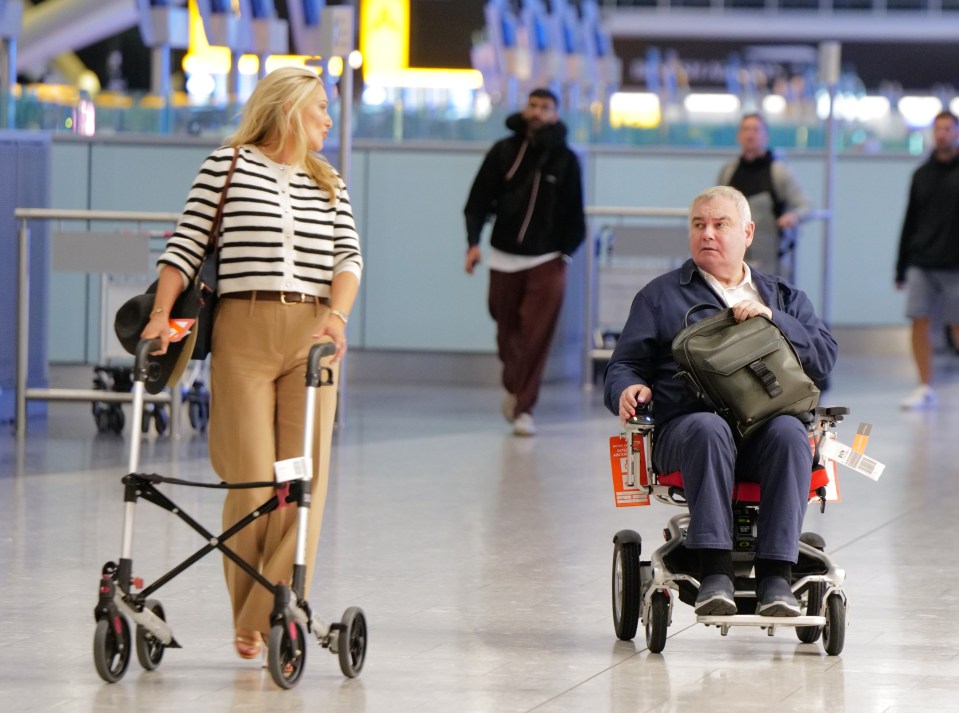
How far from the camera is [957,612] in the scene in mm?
5078

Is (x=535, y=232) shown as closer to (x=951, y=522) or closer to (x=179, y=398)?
(x=179, y=398)

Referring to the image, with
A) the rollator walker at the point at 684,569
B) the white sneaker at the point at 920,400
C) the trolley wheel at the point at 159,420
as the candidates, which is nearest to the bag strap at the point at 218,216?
the rollator walker at the point at 684,569

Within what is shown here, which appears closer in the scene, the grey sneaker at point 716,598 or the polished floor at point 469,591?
the polished floor at point 469,591

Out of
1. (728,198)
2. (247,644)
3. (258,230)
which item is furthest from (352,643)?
(728,198)

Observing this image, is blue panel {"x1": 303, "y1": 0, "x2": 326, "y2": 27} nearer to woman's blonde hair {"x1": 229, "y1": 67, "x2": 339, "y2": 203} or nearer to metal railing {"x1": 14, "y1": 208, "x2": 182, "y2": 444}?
metal railing {"x1": 14, "y1": 208, "x2": 182, "y2": 444}

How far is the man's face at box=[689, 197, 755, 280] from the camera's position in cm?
464

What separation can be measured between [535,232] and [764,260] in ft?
5.47

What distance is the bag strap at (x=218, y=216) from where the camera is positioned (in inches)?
169

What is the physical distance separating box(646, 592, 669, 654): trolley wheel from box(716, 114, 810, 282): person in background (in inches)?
233

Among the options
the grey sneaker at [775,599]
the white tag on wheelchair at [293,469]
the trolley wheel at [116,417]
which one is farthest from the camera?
the trolley wheel at [116,417]

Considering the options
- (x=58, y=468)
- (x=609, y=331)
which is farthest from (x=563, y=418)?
(x=58, y=468)

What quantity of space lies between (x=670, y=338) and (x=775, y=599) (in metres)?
0.74

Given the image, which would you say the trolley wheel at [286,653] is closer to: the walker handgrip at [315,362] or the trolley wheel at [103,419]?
the walker handgrip at [315,362]

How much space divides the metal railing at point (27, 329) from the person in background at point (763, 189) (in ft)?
10.7
